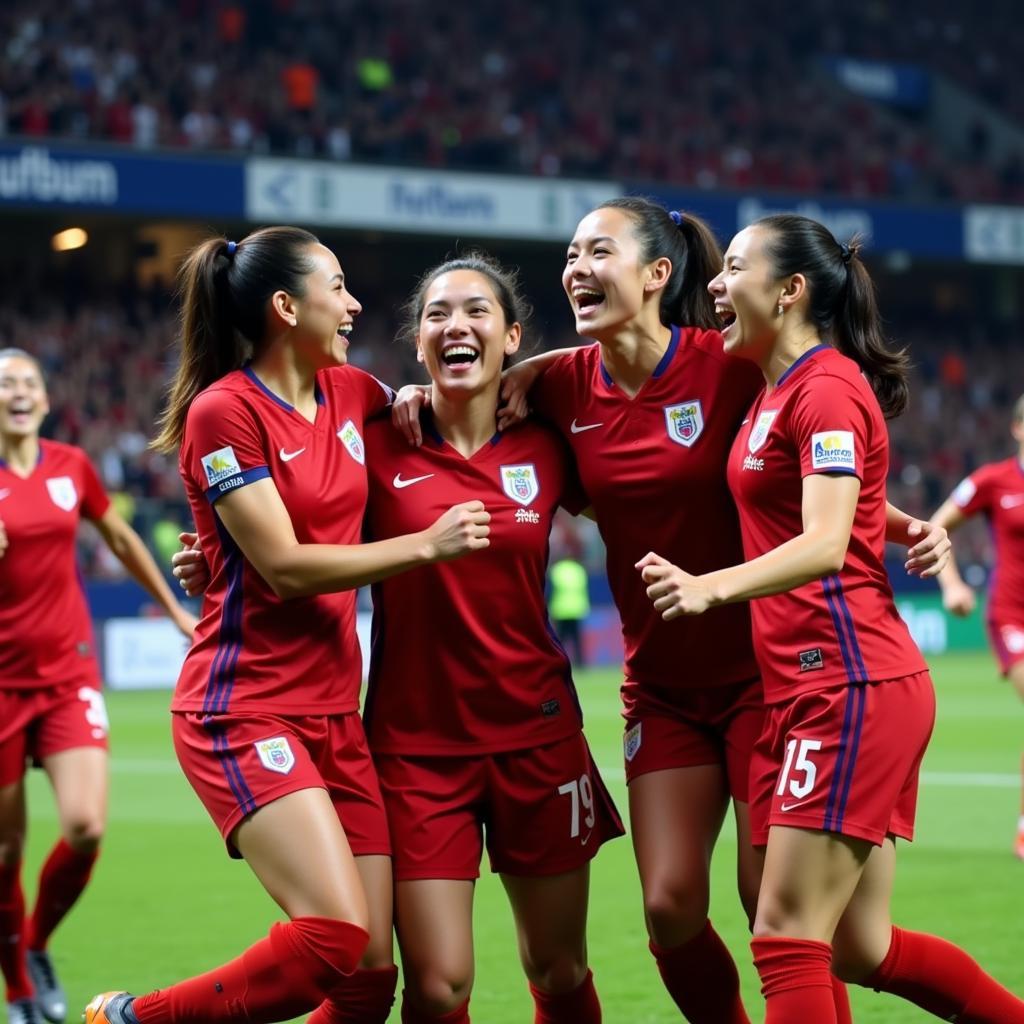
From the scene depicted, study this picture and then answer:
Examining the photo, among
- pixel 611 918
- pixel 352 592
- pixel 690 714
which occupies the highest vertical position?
pixel 352 592

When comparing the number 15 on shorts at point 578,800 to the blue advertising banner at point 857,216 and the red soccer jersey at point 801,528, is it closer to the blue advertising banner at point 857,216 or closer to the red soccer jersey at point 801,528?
the red soccer jersey at point 801,528

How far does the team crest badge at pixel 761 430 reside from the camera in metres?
4.64

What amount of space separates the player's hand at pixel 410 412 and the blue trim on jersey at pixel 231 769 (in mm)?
1009

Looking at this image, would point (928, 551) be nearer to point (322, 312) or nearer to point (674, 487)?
point (674, 487)

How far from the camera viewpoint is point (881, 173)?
34188 mm

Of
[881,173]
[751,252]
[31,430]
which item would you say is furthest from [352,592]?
[881,173]


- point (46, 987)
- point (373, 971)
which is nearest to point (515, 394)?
point (373, 971)

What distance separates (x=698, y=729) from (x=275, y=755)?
129cm

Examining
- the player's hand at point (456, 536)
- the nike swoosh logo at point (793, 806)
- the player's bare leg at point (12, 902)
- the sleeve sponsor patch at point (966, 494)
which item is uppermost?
the sleeve sponsor patch at point (966, 494)

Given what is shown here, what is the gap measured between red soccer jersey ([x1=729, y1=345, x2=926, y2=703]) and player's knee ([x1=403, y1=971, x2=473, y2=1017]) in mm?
1118

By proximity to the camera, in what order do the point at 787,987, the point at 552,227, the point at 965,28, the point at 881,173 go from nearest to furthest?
the point at 787,987 < the point at 552,227 < the point at 881,173 < the point at 965,28

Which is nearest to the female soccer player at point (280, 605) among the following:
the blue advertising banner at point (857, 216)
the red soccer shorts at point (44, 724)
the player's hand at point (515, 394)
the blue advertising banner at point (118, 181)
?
the player's hand at point (515, 394)

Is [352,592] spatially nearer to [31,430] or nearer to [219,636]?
[219,636]

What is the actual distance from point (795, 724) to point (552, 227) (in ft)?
81.1
